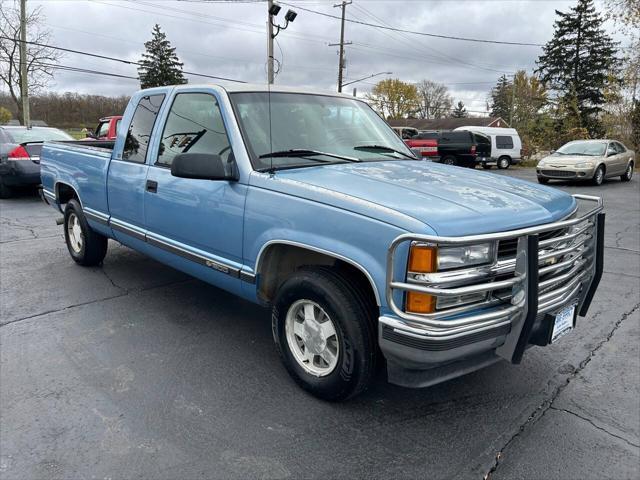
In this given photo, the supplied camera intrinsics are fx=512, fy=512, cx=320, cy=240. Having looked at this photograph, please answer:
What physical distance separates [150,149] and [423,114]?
85.9m

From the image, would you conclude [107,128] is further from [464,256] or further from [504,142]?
[504,142]

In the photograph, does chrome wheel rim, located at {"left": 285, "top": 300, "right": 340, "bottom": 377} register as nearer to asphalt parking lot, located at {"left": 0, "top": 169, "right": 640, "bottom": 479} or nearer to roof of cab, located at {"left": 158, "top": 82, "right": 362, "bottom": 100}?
asphalt parking lot, located at {"left": 0, "top": 169, "right": 640, "bottom": 479}

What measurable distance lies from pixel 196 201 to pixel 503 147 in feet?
87.1

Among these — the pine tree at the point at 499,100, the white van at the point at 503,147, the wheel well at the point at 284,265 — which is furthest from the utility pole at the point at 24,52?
the pine tree at the point at 499,100

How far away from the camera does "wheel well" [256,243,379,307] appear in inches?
117

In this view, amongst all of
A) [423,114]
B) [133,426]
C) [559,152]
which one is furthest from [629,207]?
[423,114]

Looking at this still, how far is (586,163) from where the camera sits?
16.5m

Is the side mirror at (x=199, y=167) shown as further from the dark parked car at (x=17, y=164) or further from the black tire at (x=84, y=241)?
the dark parked car at (x=17, y=164)

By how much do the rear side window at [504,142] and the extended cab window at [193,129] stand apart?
25674 mm

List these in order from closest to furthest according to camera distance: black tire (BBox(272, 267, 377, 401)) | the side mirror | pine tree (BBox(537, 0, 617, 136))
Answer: black tire (BBox(272, 267, 377, 401))
the side mirror
pine tree (BBox(537, 0, 617, 136))

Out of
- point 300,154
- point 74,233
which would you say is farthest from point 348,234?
point 74,233

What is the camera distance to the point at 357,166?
3510 mm

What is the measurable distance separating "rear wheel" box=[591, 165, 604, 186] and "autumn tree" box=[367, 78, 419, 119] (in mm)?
62586

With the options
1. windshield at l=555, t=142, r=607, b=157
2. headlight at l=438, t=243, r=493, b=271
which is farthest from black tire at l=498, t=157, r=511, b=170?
headlight at l=438, t=243, r=493, b=271
